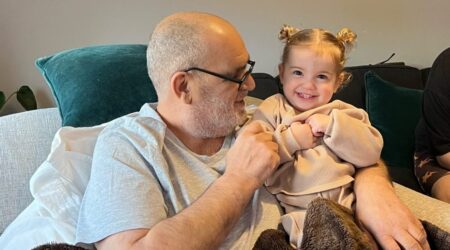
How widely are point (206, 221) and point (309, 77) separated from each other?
0.58 m

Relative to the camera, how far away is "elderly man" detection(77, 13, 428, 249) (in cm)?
101

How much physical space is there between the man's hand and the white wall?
1511mm

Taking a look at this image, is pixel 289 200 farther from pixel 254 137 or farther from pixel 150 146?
pixel 150 146

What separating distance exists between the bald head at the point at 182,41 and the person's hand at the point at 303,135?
31cm

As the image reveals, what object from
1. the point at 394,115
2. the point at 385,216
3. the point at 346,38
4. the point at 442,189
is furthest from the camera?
the point at 394,115

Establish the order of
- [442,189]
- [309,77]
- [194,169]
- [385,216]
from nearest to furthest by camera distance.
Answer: [385,216] < [194,169] < [309,77] < [442,189]

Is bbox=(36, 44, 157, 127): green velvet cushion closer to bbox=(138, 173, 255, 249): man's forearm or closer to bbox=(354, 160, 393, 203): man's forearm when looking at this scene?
bbox=(138, 173, 255, 249): man's forearm

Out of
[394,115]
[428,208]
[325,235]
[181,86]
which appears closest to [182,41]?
[181,86]

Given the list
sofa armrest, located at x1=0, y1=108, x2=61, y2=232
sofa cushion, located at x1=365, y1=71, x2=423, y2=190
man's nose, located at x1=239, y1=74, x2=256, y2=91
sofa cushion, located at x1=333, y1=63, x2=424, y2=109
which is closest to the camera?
man's nose, located at x1=239, y1=74, x2=256, y2=91

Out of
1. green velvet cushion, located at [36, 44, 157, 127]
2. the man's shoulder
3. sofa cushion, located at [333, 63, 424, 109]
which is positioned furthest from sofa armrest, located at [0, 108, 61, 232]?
sofa cushion, located at [333, 63, 424, 109]

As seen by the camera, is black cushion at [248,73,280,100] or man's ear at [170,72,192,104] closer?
man's ear at [170,72,192,104]

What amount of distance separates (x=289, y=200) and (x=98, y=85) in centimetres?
75

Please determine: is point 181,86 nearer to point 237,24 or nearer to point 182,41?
point 182,41

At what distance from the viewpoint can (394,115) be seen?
237 cm
